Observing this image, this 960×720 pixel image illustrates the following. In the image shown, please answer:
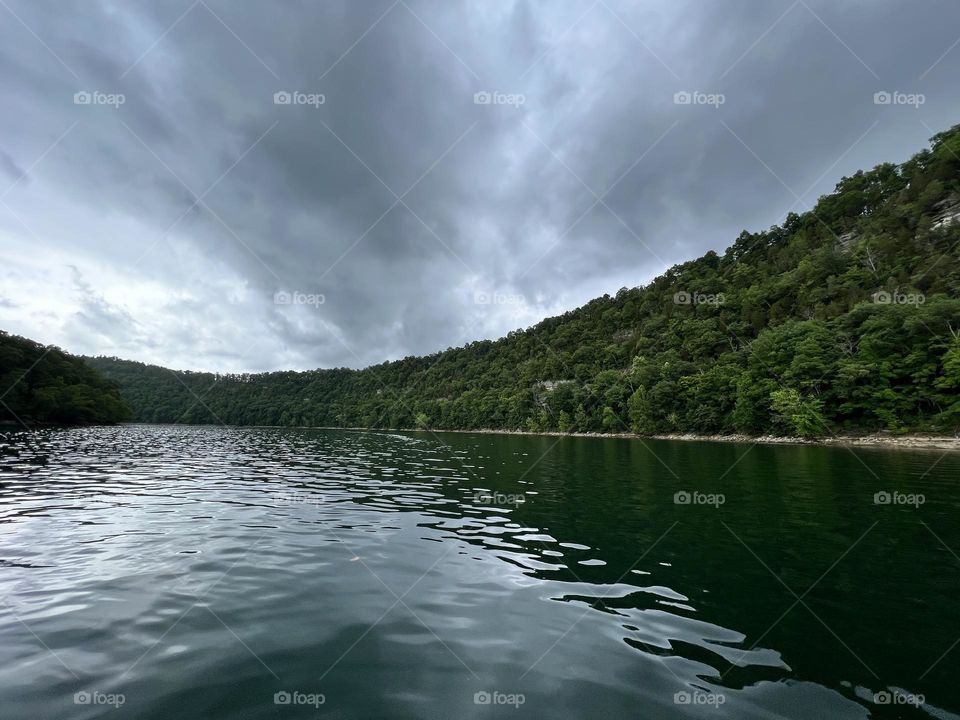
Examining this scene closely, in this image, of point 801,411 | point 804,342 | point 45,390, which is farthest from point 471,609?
point 45,390

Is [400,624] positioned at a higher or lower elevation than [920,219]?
lower

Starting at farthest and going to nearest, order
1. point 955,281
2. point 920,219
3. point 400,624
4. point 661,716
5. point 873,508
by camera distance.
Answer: point 920,219 < point 955,281 < point 873,508 < point 400,624 < point 661,716

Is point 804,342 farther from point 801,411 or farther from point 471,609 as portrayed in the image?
point 471,609

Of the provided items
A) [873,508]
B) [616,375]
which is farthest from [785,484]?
[616,375]

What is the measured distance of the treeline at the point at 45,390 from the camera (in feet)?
313

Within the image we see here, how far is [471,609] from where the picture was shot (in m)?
8.56

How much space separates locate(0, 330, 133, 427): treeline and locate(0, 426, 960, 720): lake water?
366 ft

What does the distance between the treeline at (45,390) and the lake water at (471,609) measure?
366ft

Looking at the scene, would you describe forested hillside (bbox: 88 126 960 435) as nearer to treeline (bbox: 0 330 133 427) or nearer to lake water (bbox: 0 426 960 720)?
lake water (bbox: 0 426 960 720)

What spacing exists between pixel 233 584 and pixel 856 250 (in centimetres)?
17006

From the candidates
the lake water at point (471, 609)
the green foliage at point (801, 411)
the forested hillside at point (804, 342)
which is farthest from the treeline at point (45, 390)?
the green foliage at point (801, 411)

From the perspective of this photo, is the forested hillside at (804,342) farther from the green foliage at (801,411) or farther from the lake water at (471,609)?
the lake water at (471,609)

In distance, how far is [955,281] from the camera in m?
81.8

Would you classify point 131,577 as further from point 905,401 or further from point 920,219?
point 920,219
